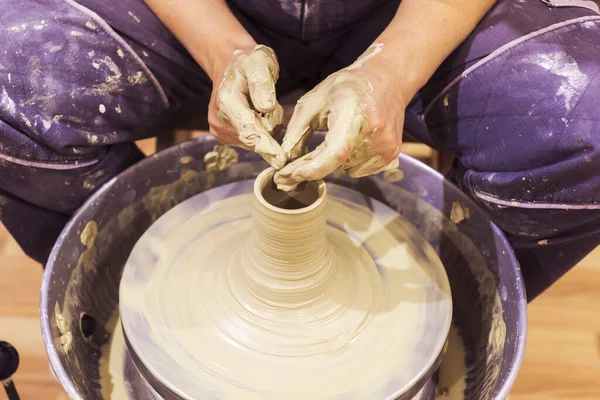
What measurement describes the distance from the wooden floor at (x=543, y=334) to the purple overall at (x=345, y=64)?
311 millimetres

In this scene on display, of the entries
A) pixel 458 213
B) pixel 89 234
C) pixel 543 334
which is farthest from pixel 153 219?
pixel 543 334

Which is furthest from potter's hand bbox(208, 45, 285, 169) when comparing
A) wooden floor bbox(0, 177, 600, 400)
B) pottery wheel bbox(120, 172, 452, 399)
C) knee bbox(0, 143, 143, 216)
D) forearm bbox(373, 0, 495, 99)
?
wooden floor bbox(0, 177, 600, 400)

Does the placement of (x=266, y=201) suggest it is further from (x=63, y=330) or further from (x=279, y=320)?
(x=63, y=330)

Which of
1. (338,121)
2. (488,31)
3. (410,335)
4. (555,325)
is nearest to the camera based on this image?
(338,121)

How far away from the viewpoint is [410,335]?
1021 mm

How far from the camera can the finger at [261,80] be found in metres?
0.93

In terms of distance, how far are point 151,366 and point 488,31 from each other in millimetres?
882

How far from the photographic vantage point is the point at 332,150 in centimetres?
86

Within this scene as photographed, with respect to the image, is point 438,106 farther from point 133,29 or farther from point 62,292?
point 62,292

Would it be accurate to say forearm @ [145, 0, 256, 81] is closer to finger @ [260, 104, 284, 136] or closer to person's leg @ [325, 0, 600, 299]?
finger @ [260, 104, 284, 136]

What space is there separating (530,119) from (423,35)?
25 cm

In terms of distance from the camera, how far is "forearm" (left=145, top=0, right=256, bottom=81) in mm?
1100

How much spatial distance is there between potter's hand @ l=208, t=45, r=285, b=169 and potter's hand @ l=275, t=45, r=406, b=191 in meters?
0.04

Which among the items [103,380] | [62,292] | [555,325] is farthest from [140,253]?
[555,325]
